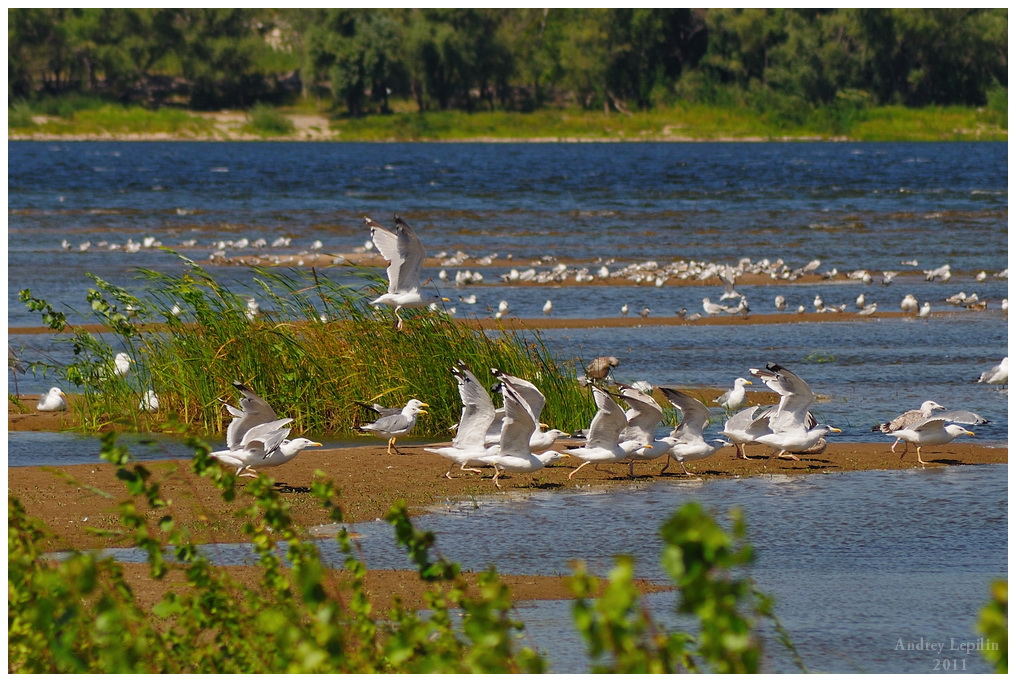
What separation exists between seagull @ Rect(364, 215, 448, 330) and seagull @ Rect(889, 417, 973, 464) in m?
4.03

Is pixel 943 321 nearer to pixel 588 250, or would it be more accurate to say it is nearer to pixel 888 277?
pixel 888 277

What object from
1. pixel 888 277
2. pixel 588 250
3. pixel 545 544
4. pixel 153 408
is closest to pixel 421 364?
pixel 153 408

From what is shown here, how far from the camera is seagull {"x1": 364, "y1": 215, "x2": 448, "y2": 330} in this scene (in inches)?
496

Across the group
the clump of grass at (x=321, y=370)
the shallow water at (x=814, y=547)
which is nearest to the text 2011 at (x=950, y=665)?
the shallow water at (x=814, y=547)

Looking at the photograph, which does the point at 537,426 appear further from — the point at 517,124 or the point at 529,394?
the point at 517,124

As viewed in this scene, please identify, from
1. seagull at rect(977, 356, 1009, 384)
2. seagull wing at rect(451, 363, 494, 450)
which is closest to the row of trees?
seagull at rect(977, 356, 1009, 384)

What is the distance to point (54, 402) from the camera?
13797 millimetres

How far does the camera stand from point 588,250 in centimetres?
3203

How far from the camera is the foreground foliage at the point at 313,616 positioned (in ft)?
13.0

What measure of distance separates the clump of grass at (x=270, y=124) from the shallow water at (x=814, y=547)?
8045 centimetres

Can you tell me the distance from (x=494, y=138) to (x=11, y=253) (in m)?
58.0

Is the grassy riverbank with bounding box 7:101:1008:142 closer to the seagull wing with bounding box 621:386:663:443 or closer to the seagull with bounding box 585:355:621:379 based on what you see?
the seagull with bounding box 585:355:621:379

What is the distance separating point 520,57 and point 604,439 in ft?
264

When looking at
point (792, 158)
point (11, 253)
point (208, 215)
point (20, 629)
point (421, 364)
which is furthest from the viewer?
point (792, 158)
